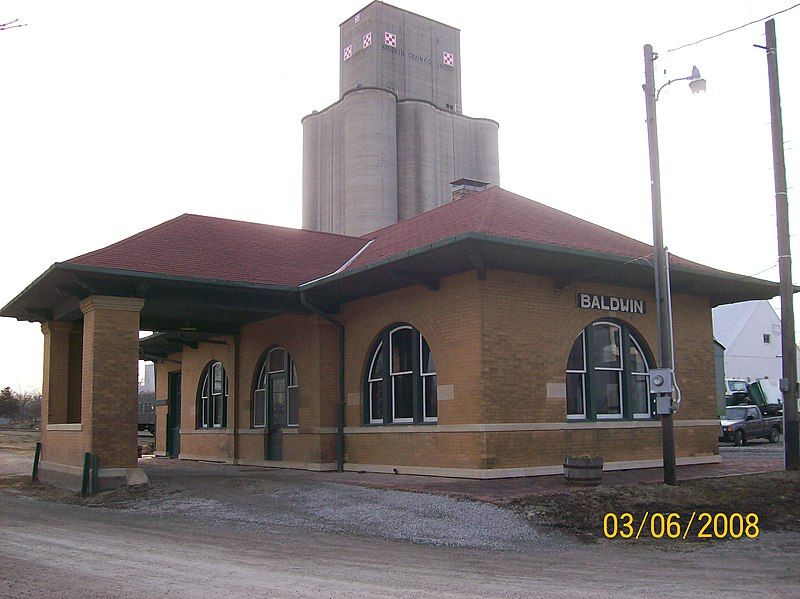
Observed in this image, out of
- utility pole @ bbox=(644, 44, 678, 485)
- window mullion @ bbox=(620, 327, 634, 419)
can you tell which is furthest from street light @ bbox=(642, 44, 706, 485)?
window mullion @ bbox=(620, 327, 634, 419)

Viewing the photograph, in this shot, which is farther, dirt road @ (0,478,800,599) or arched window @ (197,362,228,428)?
arched window @ (197,362,228,428)

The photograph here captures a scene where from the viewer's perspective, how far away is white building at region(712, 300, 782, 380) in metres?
55.3

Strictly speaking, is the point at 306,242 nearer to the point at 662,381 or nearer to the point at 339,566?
the point at 662,381

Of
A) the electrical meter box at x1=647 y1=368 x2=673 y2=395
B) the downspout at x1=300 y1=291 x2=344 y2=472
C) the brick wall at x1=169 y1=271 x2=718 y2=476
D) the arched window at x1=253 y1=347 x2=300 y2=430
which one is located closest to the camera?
the electrical meter box at x1=647 y1=368 x2=673 y2=395

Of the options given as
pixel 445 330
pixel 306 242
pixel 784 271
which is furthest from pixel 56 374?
pixel 784 271

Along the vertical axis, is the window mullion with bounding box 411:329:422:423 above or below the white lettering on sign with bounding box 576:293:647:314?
below

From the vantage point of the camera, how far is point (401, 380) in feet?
61.3

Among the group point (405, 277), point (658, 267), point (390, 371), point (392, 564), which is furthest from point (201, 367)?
point (392, 564)

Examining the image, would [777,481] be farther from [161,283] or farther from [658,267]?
[161,283]

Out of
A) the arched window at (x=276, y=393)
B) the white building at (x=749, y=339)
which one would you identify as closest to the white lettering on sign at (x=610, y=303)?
the arched window at (x=276, y=393)

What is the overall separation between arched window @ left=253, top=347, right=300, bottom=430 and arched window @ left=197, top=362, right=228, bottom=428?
103 inches
